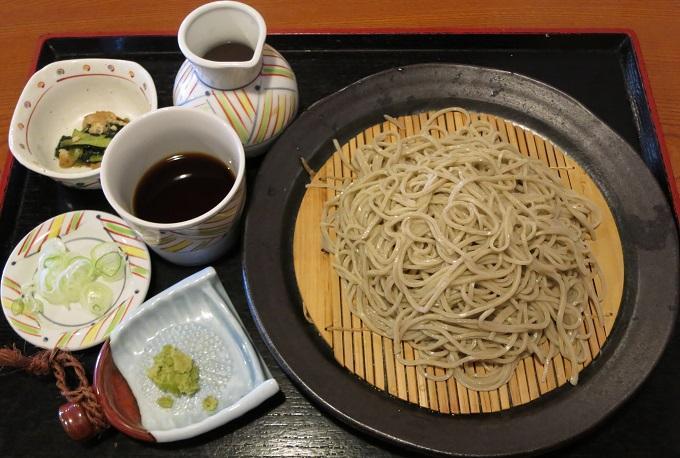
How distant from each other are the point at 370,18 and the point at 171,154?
1.42m

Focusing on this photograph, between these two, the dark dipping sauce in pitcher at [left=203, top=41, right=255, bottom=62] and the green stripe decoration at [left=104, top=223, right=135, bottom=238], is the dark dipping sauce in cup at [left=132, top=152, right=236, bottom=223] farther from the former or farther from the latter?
Result: the dark dipping sauce in pitcher at [left=203, top=41, right=255, bottom=62]

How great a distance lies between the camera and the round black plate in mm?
1647

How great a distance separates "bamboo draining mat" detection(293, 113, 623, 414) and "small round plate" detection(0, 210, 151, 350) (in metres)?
0.63

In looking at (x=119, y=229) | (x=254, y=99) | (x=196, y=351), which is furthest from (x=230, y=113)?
(x=196, y=351)

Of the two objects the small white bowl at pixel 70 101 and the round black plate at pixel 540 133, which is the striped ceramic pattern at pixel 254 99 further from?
the small white bowl at pixel 70 101

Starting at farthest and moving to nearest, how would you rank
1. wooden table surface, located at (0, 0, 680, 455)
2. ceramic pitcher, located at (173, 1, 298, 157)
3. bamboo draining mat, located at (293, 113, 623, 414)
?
wooden table surface, located at (0, 0, 680, 455) → ceramic pitcher, located at (173, 1, 298, 157) → bamboo draining mat, located at (293, 113, 623, 414)

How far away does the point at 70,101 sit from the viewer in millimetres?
2242

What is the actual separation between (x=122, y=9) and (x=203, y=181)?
147 cm

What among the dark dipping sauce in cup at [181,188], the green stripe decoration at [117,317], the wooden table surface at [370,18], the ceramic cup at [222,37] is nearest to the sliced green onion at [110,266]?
the green stripe decoration at [117,317]

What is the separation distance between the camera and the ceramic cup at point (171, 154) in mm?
1733

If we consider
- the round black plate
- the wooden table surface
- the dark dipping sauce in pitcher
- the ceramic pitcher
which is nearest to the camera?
the round black plate

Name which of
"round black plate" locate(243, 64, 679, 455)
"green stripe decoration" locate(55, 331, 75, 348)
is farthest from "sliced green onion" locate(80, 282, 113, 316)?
"round black plate" locate(243, 64, 679, 455)

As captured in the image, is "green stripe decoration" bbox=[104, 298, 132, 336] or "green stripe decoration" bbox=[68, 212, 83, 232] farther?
"green stripe decoration" bbox=[68, 212, 83, 232]

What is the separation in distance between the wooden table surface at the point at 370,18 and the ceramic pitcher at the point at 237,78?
0.79m
